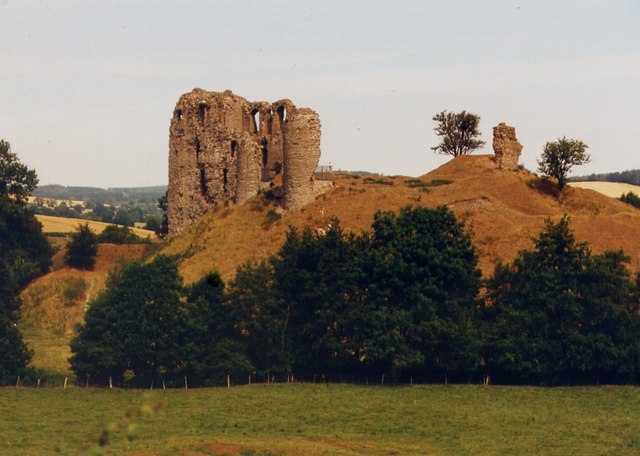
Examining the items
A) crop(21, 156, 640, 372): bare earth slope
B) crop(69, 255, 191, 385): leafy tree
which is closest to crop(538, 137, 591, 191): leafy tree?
crop(21, 156, 640, 372): bare earth slope

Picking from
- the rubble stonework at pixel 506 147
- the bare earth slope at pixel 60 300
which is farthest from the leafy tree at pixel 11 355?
the rubble stonework at pixel 506 147

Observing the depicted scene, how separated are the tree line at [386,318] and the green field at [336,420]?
1.91m

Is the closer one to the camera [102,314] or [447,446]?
[447,446]

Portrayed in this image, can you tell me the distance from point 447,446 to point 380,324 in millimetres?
13002

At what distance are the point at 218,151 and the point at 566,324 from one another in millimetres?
37829

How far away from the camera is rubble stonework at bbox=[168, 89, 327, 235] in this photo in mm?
81875

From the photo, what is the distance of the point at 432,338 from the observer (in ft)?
181

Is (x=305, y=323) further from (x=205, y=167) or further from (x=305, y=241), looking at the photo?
(x=205, y=167)

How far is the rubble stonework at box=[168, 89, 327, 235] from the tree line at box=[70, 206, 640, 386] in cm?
2086

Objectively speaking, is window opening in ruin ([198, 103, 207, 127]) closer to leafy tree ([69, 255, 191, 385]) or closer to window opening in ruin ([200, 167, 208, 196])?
window opening in ruin ([200, 167, 208, 196])

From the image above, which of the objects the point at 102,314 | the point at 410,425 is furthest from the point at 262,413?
the point at 102,314

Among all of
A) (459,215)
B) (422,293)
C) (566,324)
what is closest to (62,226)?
(459,215)

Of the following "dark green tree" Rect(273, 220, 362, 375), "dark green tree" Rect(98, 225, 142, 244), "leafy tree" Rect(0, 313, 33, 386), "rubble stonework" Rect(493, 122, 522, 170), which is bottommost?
"leafy tree" Rect(0, 313, 33, 386)

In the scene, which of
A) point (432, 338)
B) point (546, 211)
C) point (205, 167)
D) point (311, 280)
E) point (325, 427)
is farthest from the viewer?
point (205, 167)
